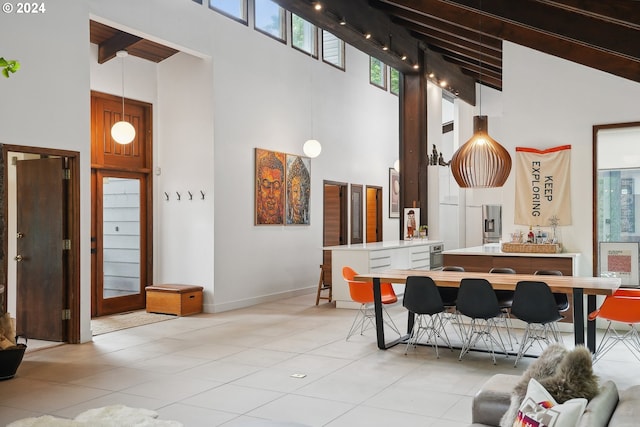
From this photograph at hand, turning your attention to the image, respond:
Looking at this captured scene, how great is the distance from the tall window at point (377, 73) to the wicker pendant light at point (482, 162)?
7164 millimetres

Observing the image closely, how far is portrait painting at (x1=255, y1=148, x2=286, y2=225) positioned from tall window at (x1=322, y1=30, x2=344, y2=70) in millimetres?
2617

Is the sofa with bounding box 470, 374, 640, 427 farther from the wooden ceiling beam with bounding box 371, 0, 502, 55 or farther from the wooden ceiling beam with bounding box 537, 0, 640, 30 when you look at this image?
the wooden ceiling beam with bounding box 371, 0, 502, 55

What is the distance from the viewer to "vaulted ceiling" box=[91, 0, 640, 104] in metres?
6.38

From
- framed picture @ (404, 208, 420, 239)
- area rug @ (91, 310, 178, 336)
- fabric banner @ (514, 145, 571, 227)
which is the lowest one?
area rug @ (91, 310, 178, 336)

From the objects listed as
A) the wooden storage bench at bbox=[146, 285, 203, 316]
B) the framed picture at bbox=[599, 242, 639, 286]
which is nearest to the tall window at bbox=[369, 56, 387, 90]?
the wooden storage bench at bbox=[146, 285, 203, 316]

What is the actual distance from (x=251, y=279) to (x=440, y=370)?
4530 mm

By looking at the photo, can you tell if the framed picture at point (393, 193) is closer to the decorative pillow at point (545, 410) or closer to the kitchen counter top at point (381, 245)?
the kitchen counter top at point (381, 245)

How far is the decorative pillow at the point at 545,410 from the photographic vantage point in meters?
2.19

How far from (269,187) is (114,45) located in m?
3.13

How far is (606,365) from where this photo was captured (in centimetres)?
571

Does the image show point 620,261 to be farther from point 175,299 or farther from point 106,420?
point 106,420

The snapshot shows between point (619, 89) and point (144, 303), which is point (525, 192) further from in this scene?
point (144, 303)

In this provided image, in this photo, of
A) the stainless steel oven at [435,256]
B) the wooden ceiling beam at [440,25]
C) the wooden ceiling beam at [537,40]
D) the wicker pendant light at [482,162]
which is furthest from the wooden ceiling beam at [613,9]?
the stainless steel oven at [435,256]

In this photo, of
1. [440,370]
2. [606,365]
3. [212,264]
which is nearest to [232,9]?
[212,264]
